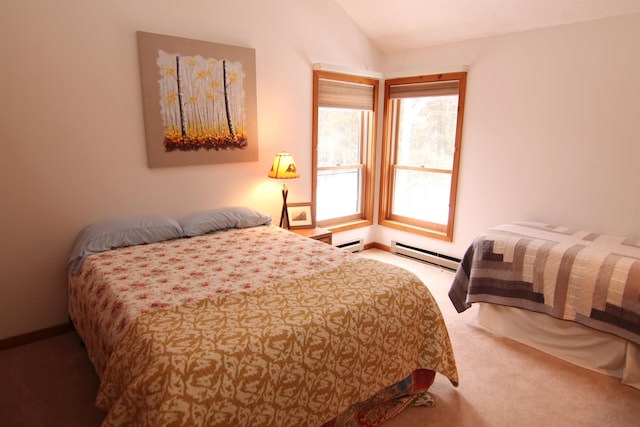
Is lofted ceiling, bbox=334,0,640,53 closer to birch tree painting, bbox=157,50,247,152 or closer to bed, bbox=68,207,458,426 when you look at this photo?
birch tree painting, bbox=157,50,247,152

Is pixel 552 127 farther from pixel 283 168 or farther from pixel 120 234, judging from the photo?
pixel 120 234

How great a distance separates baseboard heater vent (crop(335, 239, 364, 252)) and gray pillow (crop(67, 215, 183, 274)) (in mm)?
2012

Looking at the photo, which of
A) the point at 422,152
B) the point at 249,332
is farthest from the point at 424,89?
the point at 249,332

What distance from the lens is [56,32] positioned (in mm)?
2396

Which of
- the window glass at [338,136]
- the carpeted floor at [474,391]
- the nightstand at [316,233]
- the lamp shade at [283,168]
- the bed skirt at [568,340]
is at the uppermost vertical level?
the window glass at [338,136]

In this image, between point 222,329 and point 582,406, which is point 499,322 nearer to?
point 582,406

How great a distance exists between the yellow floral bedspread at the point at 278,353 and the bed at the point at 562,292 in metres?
0.90

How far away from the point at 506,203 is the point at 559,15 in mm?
1554

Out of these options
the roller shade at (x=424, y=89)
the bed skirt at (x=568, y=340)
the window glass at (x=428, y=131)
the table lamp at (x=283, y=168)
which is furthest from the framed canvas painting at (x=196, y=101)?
the bed skirt at (x=568, y=340)

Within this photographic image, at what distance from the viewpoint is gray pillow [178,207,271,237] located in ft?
9.46

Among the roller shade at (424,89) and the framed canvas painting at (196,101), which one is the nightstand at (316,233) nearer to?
the framed canvas painting at (196,101)

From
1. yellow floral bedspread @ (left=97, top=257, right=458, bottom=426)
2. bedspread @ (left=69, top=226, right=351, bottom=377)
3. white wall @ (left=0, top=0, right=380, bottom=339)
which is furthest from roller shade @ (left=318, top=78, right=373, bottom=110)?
yellow floral bedspread @ (left=97, top=257, right=458, bottom=426)

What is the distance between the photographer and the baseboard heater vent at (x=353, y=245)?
436cm

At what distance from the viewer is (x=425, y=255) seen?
4.17 m
